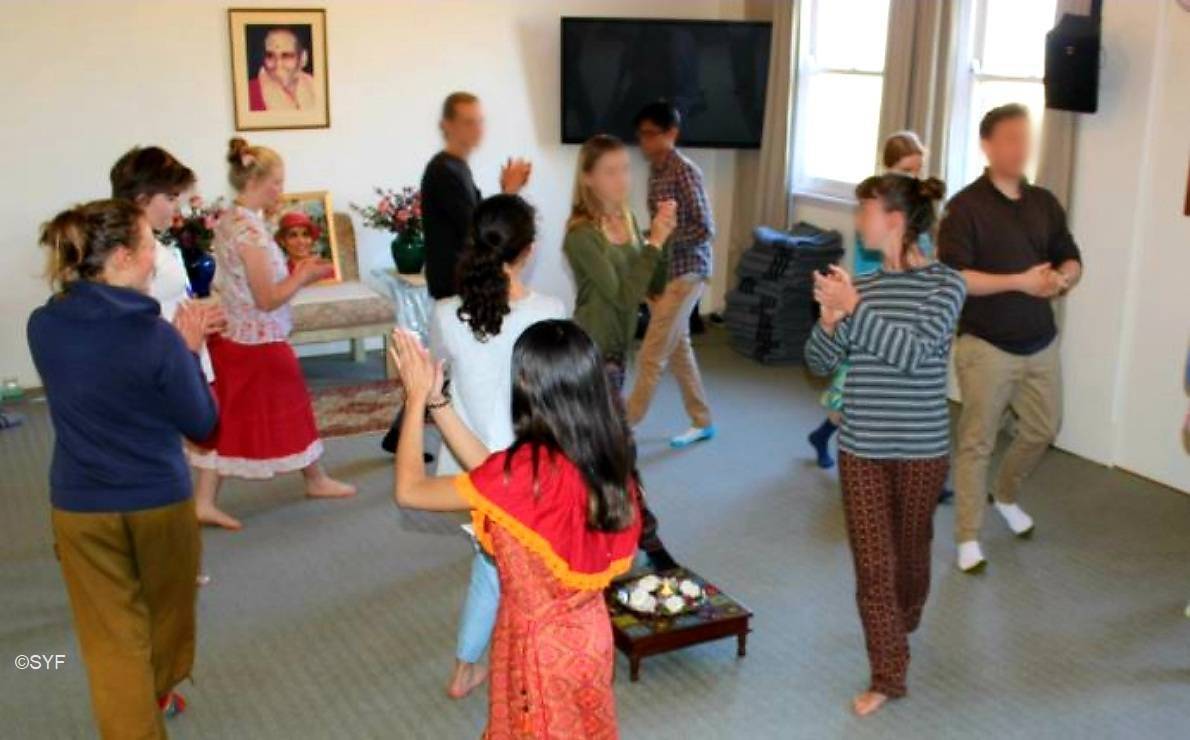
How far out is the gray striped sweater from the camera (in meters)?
3.18

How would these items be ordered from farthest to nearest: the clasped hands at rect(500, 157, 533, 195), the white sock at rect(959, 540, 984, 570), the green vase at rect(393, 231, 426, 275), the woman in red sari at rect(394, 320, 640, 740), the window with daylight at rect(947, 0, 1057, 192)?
the green vase at rect(393, 231, 426, 275)
the window with daylight at rect(947, 0, 1057, 192)
the clasped hands at rect(500, 157, 533, 195)
the white sock at rect(959, 540, 984, 570)
the woman in red sari at rect(394, 320, 640, 740)

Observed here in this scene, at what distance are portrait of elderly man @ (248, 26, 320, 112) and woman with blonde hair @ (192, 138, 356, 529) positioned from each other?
85.0 inches

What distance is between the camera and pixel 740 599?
4160 mm

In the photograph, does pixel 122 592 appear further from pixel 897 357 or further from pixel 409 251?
pixel 409 251

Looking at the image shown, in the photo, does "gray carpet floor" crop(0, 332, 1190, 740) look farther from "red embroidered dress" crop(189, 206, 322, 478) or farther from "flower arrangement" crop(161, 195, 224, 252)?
"flower arrangement" crop(161, 195, 224, 252)

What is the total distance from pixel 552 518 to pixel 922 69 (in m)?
4.59

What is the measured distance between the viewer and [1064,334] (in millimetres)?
5625

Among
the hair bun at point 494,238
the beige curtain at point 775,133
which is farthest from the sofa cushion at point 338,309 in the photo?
the hair bun at point 494,238

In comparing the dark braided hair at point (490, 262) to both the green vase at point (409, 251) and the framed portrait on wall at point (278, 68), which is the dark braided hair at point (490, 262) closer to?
the green vase at point (409, 251)

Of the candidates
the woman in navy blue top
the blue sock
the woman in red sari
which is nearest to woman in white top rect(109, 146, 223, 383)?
the woman in navy blue top

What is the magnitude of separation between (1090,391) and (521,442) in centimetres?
398

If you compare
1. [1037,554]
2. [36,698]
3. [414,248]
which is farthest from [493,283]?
[414,248]

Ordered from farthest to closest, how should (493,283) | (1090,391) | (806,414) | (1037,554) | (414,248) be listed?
(414,248)
(806,414)
(1090,391)
(1037,554)
(493,283)

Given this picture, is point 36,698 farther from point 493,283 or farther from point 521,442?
point 521,442
